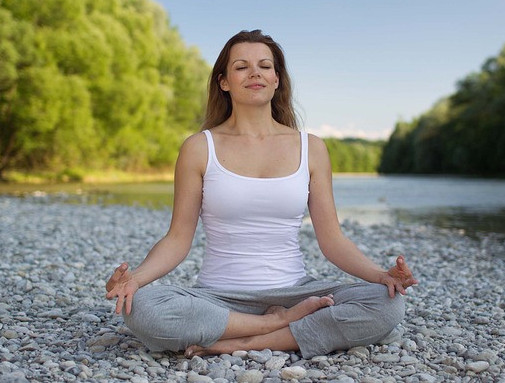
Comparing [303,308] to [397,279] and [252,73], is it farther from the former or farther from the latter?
[252,73]

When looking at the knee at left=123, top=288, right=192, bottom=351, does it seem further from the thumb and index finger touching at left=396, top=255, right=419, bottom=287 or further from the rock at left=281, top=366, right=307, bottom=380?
the thumb and index finger touching at left=396, top=255, right=419, bottom=287

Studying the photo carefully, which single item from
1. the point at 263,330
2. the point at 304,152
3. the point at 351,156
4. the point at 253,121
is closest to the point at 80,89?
the point at 253,121

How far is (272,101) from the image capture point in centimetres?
376

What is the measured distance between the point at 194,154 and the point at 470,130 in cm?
4890

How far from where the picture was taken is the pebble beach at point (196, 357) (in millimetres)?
3012

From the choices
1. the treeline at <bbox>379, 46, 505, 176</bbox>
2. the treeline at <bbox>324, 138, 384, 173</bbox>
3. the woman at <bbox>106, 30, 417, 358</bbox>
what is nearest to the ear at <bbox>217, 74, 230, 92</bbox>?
the woman at <bbox>106, 30, 417, 358</bbox>

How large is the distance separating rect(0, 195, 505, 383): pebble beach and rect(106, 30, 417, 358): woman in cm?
14

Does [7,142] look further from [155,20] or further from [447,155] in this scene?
[447,155]

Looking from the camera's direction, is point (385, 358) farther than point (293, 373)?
Yes

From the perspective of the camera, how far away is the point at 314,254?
7.53m

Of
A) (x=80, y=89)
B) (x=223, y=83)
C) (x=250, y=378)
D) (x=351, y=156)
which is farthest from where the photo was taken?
(x=351, y=156)

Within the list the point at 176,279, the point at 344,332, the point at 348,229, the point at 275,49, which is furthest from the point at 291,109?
the point at 348,229

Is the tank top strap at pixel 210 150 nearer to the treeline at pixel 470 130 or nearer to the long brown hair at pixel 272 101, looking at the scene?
the long brown hair at pixel 272 101

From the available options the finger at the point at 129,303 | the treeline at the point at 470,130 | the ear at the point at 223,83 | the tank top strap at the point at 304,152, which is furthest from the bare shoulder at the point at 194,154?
the treeline at the point at 470,130
